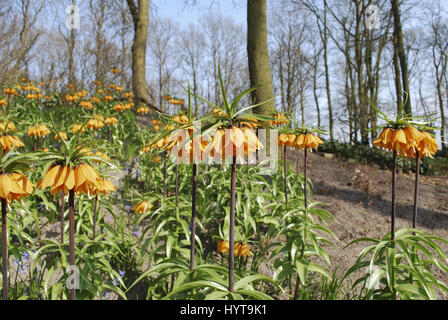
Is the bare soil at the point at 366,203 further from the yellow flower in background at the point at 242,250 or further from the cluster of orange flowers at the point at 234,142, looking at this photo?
the cluster of orange flowers at the point at 234,142

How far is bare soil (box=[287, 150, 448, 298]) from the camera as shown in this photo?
3.74 metres

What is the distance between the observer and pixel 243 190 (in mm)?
3064

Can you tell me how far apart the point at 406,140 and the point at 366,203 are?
3357mm

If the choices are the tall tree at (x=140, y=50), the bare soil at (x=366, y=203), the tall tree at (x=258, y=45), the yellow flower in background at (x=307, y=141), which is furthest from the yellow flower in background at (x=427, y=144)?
the tall tree at (x=140, y=50)

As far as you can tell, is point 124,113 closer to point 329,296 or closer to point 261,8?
point 261,8

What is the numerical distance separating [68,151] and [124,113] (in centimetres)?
644

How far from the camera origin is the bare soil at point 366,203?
3.74 metres

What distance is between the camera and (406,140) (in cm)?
170

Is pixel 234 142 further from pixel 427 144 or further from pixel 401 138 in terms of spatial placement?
pixel 427 144

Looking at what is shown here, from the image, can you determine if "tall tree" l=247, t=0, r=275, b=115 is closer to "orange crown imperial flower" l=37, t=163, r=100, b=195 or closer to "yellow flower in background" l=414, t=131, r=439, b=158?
"yellow flower in background" l=414, t=131, r=439, b=158

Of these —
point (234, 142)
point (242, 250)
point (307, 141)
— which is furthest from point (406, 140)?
point (242, 250)

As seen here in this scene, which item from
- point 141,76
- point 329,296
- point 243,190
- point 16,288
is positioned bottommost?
point 329,296

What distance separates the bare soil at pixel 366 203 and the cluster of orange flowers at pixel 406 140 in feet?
5.14
